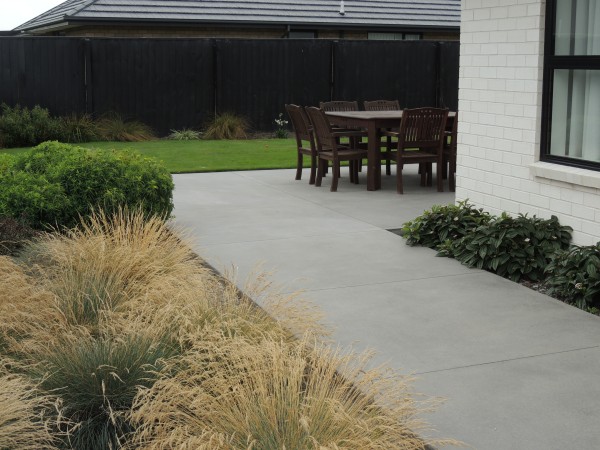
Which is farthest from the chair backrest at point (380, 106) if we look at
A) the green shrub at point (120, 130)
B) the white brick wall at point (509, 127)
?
the green shrub at point (120, 130)

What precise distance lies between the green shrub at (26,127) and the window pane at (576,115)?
13.5 meters

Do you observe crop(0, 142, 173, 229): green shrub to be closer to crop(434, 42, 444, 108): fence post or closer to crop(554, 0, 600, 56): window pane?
crop(554, 0, 600, 56): window pane

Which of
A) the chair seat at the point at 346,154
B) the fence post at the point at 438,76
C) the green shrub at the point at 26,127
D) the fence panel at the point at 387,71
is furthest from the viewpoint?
the fence post at the point at 438,76

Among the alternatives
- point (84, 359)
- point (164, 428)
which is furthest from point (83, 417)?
point (164, 428)

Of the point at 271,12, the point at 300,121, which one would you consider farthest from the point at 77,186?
the point at 271,12

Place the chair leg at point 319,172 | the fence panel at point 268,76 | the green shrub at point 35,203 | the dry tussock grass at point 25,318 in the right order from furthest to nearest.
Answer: the fence panel at point 268,76 → the chair leg at point 319,172 → the green shrub at point 35,203 → the dry tussock grass at point 25,318

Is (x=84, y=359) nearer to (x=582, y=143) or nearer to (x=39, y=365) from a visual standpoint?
(x=39, y=365)

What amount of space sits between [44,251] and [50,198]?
4.79 ft

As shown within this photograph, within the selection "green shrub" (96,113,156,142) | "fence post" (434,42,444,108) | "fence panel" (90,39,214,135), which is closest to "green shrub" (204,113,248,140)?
"fence panel" (90,39,214,135)

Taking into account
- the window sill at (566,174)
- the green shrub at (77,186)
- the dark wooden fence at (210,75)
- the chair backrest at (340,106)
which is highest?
the dark wooden fence at (210,75)

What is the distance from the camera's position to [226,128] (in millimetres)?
20703

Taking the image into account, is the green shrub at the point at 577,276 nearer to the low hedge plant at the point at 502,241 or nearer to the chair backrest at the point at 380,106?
the low hedge plant at the point at 502,241

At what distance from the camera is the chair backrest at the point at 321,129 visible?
39.4 ft

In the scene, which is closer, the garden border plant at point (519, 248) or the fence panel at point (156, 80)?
the garden border plant at point (519, 248)
